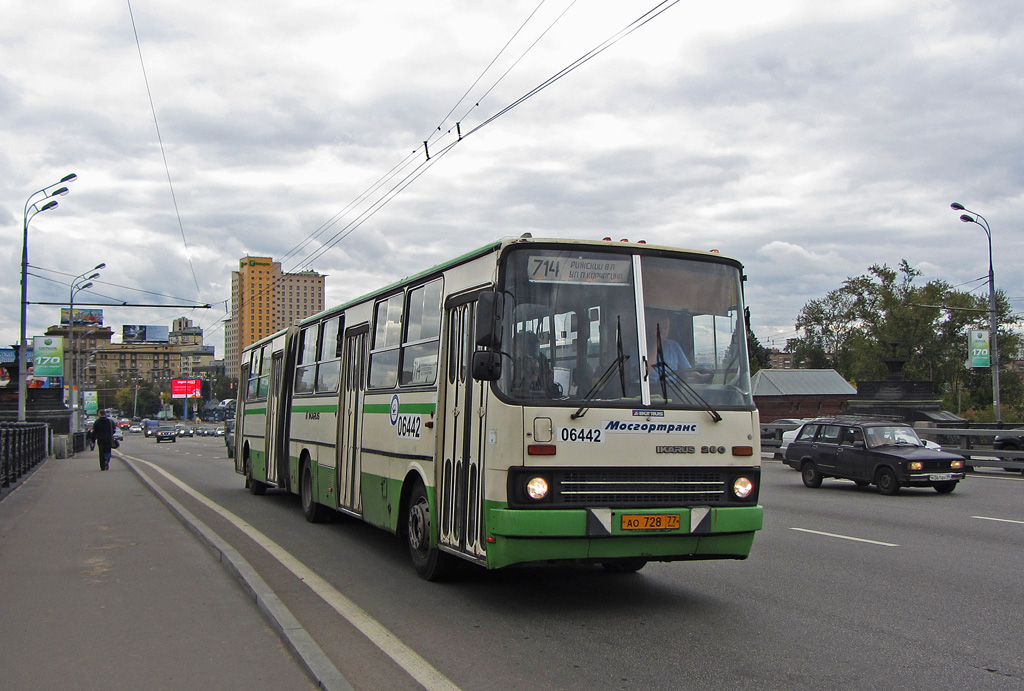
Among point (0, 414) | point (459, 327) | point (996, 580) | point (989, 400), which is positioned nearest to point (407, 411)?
point (459, 327)

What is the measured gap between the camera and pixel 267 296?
35219 millimetres

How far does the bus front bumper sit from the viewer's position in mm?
6938

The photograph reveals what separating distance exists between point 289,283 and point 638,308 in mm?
26379

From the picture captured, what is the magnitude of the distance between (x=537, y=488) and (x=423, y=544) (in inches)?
85.6

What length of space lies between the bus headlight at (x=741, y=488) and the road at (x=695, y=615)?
91cm

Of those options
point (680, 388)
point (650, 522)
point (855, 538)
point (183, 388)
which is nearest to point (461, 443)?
point (650, 522)

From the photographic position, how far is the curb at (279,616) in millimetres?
5527

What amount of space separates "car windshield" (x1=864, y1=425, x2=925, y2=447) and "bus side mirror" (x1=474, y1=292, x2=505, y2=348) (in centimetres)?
1439

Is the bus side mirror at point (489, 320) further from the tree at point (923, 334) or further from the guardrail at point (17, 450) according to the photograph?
the tree at point (923, 334)

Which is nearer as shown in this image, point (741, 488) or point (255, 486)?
point (741, 488)

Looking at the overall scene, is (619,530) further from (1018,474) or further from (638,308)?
(1018,474)

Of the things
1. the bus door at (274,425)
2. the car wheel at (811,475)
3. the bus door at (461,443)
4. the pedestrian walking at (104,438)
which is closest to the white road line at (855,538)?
the bus door at (461,443)

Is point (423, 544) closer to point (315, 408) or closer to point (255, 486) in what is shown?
point (315, 408)

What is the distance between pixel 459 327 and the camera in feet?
27.5
